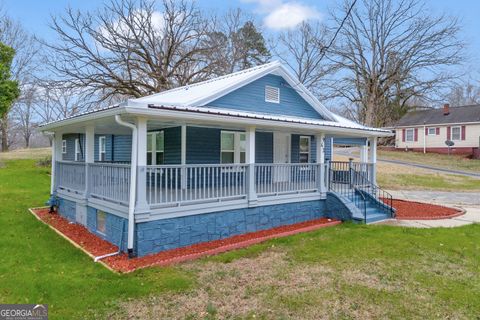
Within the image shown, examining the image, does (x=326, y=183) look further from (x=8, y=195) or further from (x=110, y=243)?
(x=8, y=195)

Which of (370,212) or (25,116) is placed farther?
(25,116)

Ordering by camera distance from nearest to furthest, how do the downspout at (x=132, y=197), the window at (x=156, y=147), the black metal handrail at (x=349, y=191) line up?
the downspout at (x=132, y=197) < the black metal handrail at (x=349, y=191) < the window at (x=156, y=147)

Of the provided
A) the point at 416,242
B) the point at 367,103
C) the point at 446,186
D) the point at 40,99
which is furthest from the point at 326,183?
the point at 40,99

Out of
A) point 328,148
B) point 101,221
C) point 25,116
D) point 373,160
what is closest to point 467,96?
point 328,148

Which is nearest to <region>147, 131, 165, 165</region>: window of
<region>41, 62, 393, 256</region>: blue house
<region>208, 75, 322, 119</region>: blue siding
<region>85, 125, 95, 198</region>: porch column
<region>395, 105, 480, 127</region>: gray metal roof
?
<region>41, 62, 393, 256</region>: blue house

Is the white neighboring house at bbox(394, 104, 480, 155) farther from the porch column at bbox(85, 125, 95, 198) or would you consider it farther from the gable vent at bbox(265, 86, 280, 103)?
the porch column at bbox(85, 125, 95, 198)

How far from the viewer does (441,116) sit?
3584 cm

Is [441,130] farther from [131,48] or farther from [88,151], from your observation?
[88,151]

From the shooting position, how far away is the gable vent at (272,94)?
41.8ft

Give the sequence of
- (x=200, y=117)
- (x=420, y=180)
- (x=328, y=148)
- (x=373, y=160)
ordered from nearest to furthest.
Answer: (x=200, y=117), (x=373, y=160), (x=328, y=148), (x=420, y=180)

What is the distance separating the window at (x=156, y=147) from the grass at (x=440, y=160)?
25128 millimetres

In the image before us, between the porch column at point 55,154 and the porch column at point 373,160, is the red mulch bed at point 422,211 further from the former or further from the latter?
the porch column at point 55,154

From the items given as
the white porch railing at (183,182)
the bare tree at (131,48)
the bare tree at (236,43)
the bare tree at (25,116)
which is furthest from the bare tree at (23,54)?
the white porch railing at (183,182)

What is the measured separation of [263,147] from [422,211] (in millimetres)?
6418
